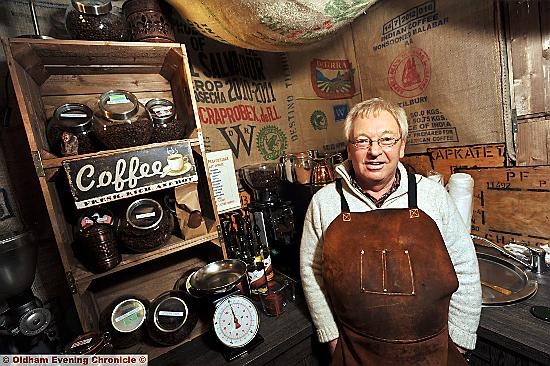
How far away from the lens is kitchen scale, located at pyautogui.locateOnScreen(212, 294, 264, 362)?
121 centimetres

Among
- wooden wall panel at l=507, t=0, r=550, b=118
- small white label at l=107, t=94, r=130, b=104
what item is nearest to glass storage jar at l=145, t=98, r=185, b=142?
small white label at l=107, t=94, r=130, b=104

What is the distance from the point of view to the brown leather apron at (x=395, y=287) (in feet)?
3.58

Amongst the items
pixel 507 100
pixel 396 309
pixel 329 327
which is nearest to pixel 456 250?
pixel 396 309

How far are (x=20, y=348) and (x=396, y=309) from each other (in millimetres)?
1439

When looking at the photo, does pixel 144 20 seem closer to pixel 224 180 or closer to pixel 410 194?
pixel 224 180

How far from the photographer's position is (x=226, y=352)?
122cm

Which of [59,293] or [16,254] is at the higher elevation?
[16,254]

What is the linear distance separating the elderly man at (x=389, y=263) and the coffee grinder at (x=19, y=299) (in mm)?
1109

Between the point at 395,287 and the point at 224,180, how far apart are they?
118 cm

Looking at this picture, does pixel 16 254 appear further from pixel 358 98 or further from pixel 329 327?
pixel 358 98

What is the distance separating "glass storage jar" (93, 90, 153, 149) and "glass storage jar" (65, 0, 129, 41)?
23 centimetres

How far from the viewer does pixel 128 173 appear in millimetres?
1217

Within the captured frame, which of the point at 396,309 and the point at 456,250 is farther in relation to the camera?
the point at 456,250

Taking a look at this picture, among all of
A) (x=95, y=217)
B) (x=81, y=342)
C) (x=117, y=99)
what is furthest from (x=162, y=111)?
(x=81, y=342)
